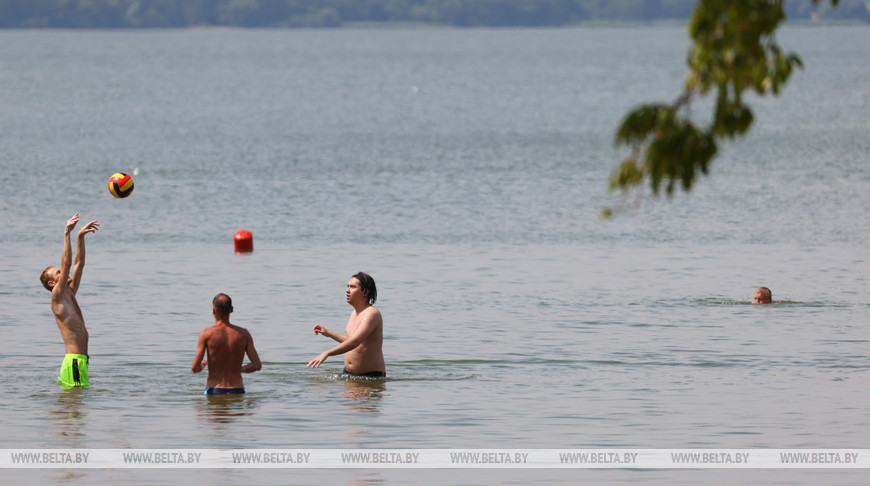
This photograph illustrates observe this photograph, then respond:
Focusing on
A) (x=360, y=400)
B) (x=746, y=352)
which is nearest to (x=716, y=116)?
(x=360, y=400)

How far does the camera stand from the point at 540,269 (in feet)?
93.3

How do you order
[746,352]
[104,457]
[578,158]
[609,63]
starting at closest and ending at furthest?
[104,457] → [746,352] → [578,158] → [609,63]

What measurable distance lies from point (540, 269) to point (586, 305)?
4058mm

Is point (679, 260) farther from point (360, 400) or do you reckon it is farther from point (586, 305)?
point (360, 400)

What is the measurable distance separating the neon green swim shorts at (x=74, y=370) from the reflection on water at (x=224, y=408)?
126cm

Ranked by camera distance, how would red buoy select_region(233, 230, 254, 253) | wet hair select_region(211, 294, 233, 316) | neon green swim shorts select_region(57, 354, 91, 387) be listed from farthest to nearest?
red buoy select_region(233, 230, 254, 253), neon green swim shorts select_region(57, 354, 91, 387), wet hair select_region(211, 294, 233, 316)

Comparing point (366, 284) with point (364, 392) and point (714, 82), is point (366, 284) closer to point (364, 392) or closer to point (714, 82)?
point (364, 392)

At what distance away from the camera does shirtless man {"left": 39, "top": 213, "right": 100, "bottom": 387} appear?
1508cm

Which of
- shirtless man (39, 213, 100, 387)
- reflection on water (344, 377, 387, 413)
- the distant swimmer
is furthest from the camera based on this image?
the distant swimmer

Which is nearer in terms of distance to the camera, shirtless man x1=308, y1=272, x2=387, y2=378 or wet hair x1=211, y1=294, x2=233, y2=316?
wet hair x1=211, y1=294, x2=233, y2=316

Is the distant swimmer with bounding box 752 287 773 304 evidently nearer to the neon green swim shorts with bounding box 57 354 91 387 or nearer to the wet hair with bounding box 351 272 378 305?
the wet hair with bounding box 351 272 378 305

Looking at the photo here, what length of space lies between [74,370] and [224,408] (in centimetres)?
163

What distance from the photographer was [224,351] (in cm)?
1538

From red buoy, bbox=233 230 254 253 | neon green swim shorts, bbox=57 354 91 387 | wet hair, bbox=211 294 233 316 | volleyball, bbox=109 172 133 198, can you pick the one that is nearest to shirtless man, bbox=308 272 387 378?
wet hair, bbox=211 294 233 316
